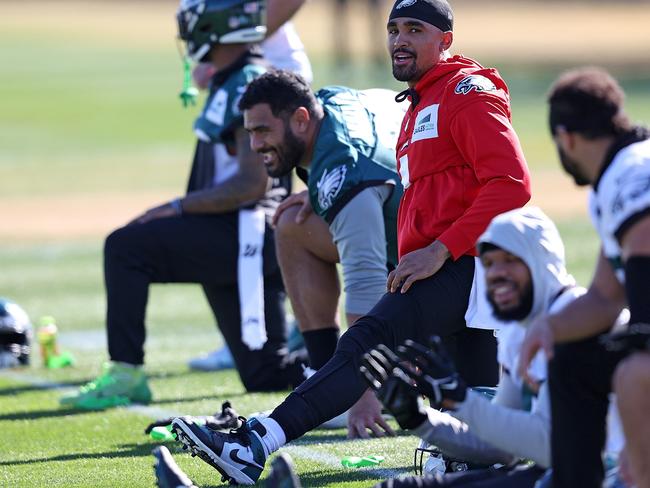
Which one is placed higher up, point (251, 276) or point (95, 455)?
point (251, 276)

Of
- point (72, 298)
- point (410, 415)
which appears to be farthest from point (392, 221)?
point (72, 298)

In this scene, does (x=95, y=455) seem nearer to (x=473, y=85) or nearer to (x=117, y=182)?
(x=473, y=85)

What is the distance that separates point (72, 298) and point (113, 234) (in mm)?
4888

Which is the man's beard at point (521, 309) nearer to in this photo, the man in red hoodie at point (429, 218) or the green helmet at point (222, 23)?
the man in red hoodie at point (429, 218)

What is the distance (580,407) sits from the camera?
4328mm

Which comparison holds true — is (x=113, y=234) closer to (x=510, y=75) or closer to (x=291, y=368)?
(x=291, y=368)

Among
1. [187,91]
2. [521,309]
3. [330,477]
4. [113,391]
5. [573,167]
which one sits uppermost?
[573,167]

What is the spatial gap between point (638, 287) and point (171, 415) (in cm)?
409

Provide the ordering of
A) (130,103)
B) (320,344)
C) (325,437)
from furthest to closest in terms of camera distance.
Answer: (130,103) < (320,344) < (325,437)

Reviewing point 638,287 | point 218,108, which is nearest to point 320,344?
point 218,108

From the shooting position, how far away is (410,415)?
185 inches

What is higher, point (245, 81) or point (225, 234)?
point (245, 81)

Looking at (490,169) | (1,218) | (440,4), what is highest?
(440,4)

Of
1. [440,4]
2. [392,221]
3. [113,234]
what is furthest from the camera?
[113,234]
